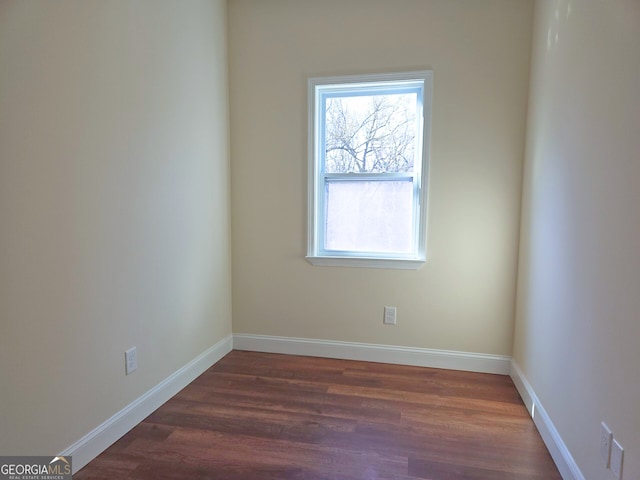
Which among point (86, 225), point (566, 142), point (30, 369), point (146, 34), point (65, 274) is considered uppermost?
point (146, 34)

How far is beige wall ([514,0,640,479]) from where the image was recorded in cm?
117

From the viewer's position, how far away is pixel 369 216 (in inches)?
110

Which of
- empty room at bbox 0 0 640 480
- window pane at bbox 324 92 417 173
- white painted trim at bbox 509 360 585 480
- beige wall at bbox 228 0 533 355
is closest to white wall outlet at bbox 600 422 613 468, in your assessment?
empty room at bbox 0 0 640 480

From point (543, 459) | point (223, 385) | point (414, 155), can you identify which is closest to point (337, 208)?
point (414, 155)

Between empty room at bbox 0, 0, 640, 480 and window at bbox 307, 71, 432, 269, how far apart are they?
0.02m

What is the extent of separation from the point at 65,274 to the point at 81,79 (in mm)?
841

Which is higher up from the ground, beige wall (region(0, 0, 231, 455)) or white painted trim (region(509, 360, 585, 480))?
beige wall (region(0, 0, 231, 455))

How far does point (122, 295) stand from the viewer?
1835 mm

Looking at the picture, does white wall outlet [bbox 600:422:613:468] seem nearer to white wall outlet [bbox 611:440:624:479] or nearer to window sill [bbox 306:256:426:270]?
white wall outlet [bbox 611:440:624:479]

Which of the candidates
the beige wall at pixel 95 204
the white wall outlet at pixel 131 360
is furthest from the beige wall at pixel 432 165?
the white wall outlet at pixel 131 360

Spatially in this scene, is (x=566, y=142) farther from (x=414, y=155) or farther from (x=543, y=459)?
(x=543, y=459)

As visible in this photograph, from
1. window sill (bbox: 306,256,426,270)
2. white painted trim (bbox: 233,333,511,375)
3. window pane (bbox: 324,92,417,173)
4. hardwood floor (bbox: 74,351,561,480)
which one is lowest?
hardwood floor (bbox: 74,351,561,480)

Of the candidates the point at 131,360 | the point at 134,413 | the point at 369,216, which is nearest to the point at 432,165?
the point at 369,216

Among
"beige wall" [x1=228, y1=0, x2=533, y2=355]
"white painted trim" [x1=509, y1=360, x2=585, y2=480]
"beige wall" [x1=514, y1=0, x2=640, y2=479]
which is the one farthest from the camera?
"beige wall" [x1=228, y1=0, x2=533, y2=355]
